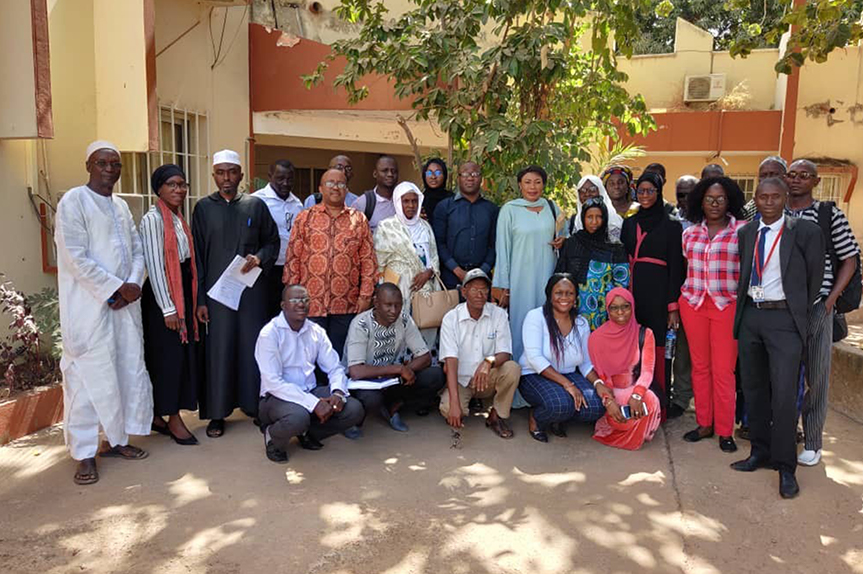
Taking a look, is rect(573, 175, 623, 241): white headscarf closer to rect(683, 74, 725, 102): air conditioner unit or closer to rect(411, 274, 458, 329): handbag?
rect(411, 274, 458, 329): handbag

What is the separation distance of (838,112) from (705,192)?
9266mm

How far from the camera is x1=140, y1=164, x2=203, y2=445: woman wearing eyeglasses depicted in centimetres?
426

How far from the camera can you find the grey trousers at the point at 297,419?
4.11 metres

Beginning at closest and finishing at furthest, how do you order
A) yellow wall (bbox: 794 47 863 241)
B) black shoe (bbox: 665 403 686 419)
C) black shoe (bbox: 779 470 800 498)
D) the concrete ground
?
the concrete ground → black shoe (bbox: 779 470 800 498) → black shoe (bbox: 665 403 686 419) → yellow wall (bbox: 794 47 863 241)

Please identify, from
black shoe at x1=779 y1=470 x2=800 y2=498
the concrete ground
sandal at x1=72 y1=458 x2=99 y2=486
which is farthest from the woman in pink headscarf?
sandal at x1=72 y1=458 x2=99 y2=486

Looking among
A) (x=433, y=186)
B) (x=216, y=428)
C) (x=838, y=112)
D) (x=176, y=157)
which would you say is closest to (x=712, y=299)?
(x=433, y=186)

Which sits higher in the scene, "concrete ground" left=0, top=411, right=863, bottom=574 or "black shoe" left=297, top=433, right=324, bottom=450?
"black shoe" left=297, top=433, right=324, bottom=450

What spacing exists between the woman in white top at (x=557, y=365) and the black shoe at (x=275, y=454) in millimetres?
1658

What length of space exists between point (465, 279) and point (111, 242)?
222cm

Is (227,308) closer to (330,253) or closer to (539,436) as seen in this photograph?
(330,253)

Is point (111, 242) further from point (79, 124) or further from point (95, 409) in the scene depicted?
point (79, 124)

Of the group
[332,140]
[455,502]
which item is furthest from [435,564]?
[332,140]

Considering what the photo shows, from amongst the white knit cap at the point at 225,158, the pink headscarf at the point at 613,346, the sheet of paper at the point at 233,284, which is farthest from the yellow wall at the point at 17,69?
the pink headscarf at the point at 613,346

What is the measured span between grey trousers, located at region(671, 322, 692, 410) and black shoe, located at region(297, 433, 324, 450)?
2597mm
